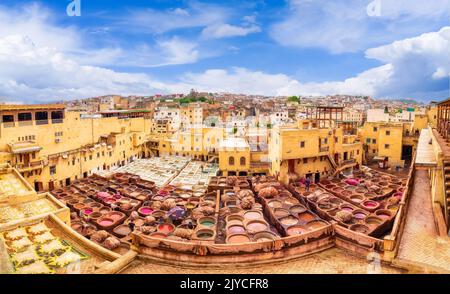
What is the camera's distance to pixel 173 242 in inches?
430

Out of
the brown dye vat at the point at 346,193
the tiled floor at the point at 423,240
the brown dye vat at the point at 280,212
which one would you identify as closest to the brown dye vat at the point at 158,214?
the brown dye vat at the point at 280,212

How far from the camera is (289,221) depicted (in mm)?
17359

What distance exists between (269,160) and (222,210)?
44.3 feet

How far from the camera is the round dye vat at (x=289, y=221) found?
55.6ft

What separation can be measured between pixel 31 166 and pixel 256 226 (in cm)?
2278

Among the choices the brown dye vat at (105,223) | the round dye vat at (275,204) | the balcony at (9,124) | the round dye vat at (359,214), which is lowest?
the brown dye vat at (105,223)

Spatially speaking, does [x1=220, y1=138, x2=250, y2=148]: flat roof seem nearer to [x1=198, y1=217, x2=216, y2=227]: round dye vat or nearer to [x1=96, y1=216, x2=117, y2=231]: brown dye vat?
[x1=198, y1=217, x2=216, y2=227]: round dye vat

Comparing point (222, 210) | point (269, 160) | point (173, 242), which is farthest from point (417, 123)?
point (173, 242)

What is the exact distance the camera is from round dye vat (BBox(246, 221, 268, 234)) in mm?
15878

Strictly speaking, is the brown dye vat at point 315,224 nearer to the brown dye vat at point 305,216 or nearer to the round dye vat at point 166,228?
the brown dye vat at point 305,216

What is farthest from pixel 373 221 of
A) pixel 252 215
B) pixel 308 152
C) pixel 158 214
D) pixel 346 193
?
pixel 158 214

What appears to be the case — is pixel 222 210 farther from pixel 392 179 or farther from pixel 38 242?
pixel 392 179

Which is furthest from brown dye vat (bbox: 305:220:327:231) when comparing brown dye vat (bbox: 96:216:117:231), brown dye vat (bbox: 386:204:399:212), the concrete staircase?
brown dye vat (bbox: 96:216:117:231)

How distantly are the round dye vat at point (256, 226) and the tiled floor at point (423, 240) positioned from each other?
274 inches
